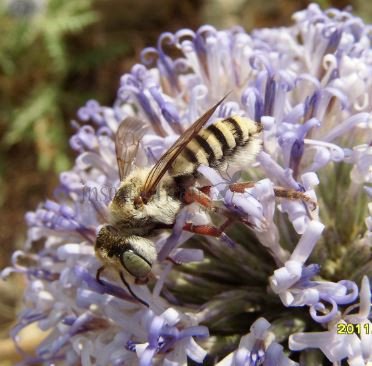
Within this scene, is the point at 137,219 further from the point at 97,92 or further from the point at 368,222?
→ the point at 97,92

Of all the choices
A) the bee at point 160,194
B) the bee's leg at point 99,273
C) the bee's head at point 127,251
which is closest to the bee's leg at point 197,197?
the bee at point 160,194

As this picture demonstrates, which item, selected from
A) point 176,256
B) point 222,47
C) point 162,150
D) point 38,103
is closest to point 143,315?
point 176,256

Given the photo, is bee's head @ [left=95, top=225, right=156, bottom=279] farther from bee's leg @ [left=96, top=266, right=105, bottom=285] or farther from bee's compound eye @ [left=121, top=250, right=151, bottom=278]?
bee's leg @ [left=96, top=266, right=105, bottom=285]

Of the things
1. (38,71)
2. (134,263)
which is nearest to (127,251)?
(134,263)

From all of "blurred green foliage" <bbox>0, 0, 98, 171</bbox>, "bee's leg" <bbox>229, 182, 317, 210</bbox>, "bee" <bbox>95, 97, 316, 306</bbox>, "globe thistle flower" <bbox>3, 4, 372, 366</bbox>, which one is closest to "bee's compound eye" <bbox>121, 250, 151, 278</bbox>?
"bee" <bbox>95, 97, 316, 306</bbox>

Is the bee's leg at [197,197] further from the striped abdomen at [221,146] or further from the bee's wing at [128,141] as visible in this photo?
the bee's wing at [128,141]

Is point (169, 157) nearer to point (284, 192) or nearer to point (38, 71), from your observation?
point (284, 192)

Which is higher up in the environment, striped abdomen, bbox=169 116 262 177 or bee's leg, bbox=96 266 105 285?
striped abdomen, bbox=169 116 262 177
